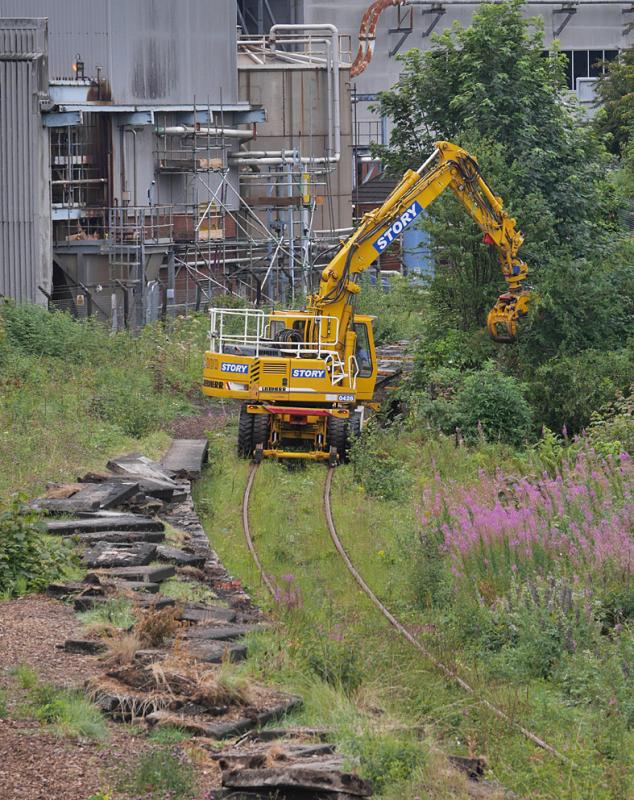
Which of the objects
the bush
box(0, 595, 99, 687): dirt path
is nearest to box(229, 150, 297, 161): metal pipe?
the bush

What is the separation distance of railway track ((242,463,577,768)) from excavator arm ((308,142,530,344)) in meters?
4.31

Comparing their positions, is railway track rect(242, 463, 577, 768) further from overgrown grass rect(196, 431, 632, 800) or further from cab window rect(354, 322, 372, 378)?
cab window rect(354, 322, 372, 378)

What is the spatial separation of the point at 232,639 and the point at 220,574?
135 inches

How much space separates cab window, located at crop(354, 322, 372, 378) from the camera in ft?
80.2

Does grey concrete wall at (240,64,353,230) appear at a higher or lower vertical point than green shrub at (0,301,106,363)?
higher

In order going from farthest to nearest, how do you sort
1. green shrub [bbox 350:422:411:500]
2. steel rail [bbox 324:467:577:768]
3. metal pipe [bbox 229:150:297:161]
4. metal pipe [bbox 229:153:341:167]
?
1. metal pipe [bbox 229:150:297:161]
2. metal pipe [bbox 229:153:341:167]
3. green shrub [bbox 350:422:411:500]
4. steel rail [bbox 324:467:577:768]

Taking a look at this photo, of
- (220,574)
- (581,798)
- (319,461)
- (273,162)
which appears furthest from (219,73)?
(581,798)

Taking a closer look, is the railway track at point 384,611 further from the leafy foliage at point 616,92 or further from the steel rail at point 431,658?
the leafy foliage at point 616,92

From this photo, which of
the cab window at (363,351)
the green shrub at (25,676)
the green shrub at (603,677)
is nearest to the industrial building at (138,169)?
the cab window at (363,351)

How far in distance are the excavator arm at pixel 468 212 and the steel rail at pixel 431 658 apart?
731cm

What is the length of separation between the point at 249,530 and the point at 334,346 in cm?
647

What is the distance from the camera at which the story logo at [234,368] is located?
23.8m

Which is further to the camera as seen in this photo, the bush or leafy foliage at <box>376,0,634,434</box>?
leafy foliage at <box>376,0,634,434</box>

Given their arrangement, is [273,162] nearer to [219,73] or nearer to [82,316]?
[219,73]
